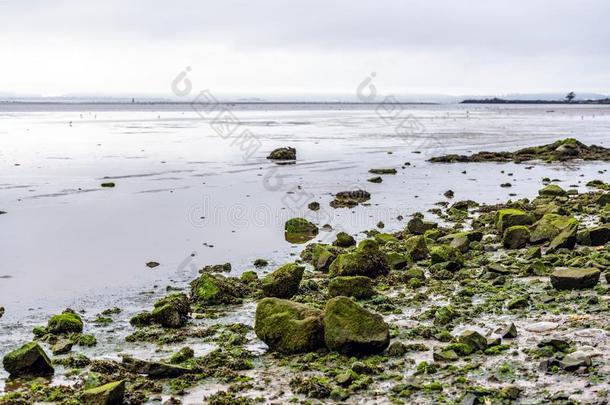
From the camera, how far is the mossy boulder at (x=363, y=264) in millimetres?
15461

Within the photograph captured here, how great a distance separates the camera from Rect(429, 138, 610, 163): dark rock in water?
4519 centimetres

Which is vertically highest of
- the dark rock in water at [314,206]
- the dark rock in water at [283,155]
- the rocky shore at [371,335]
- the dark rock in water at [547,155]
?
the dark rock in water at [283,155]

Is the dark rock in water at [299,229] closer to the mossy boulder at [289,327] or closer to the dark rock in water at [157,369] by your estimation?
the mossy boulder at [289,327]

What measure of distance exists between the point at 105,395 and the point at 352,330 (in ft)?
12.3

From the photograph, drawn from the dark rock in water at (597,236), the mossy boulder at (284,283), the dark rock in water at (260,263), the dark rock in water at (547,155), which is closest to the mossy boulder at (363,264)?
the mossy boulder at (284,283)

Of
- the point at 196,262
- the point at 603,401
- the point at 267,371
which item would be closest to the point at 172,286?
the point at 196,262

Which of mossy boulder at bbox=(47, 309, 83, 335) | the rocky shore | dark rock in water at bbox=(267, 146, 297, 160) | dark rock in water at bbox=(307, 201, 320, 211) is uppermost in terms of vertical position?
dark rock in water at bbox=(267, 146, 297, 160)

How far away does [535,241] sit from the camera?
58.7 feet

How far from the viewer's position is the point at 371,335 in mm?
10641

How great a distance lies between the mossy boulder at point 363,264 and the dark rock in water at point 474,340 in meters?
4.94

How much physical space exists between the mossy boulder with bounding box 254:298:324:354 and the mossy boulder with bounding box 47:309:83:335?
3466 mm

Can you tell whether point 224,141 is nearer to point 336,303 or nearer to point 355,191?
point 355,191

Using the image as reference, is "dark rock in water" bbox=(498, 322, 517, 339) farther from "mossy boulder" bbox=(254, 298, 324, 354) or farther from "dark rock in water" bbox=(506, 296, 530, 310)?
"mossy boulder" bbox=(254, 298, 324, 354)

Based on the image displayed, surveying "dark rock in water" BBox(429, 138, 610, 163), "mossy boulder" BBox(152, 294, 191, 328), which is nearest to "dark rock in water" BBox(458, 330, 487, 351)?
"mossy boulder" BBox(152, 294, 191, 328)
